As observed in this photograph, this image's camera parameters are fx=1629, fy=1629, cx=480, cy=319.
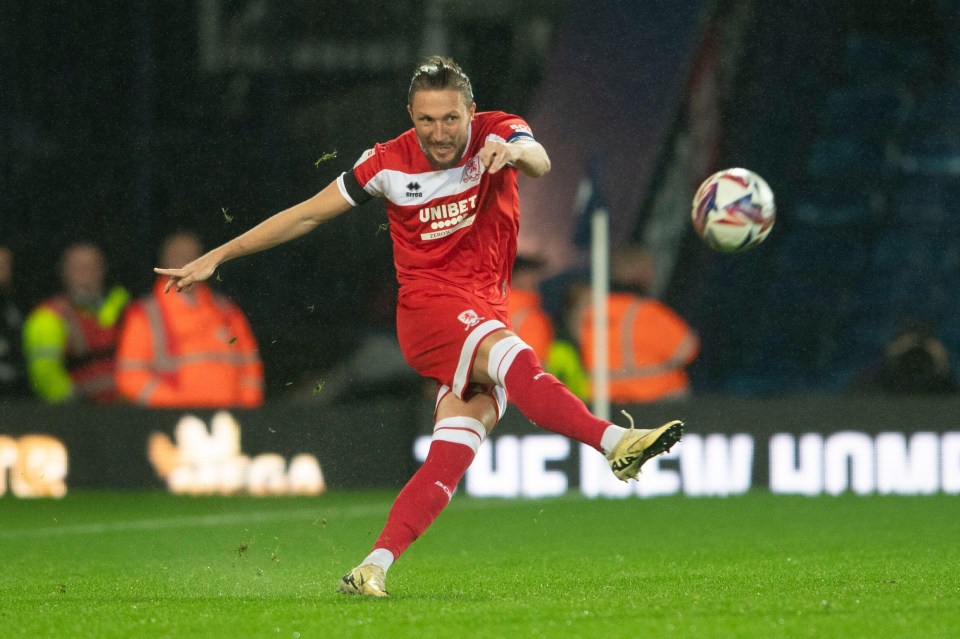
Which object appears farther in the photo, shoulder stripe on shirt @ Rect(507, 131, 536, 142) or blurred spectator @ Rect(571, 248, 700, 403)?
blurred spectator @ Rect(571, 248, 700, 403)

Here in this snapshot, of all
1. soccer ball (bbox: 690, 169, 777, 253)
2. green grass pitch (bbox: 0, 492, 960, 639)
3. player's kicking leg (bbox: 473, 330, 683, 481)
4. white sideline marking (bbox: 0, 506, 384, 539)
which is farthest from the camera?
white sideline marking (bbox: 0, 506, 384, 539)

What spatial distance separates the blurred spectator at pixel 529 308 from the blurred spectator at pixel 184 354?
1.95m

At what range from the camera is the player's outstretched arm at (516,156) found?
5203 mm

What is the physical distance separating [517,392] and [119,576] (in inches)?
82.0

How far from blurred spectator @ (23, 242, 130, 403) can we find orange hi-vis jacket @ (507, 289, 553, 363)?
2913 millimetres

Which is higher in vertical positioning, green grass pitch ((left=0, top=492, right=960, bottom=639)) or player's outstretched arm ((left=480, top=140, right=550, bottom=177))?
player's outstretched arm ((left=480, top=140, right=550, bottom=177))

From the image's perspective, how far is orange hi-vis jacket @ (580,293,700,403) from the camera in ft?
37.7

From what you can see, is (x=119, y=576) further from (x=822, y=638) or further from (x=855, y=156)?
(x=855, y=156)

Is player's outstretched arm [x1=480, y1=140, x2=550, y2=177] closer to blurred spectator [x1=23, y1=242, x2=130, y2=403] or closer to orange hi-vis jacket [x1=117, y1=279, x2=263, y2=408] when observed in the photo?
orange hi-vis jacket [x1=117, y1=279, x2=263, y2=408]

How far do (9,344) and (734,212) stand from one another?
695 centimetres

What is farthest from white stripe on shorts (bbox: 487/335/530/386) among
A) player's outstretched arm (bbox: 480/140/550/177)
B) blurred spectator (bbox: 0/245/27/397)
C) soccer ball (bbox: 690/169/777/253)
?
blurred spectator (bbox: 0/245/27/397)

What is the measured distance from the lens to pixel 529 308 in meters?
11.8

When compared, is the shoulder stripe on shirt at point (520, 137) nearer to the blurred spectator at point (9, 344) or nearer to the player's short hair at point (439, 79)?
the player's short hair at point (439, 79)

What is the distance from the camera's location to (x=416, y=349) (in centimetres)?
581
